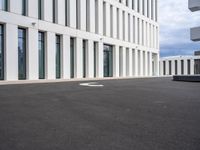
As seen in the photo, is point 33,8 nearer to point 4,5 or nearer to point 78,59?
point 4,5

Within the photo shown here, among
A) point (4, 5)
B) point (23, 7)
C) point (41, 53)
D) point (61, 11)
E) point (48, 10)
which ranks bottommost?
point (41, 53)

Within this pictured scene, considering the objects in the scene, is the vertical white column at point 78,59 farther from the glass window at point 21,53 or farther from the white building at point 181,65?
the white building at point 181,65

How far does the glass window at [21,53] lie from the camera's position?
25848 mm

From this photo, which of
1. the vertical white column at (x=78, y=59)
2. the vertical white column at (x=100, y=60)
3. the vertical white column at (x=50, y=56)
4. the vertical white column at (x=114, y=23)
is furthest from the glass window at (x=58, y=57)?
the vertical white column at (x=114, y=23)

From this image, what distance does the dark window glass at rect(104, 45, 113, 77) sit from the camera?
38.8 meters

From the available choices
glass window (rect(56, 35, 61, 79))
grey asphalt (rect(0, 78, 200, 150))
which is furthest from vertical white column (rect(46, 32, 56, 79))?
grey asphalt (rect(0, 78, 200, 150))

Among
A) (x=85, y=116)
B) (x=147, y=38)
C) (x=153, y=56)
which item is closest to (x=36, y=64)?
(x=85, y=116)

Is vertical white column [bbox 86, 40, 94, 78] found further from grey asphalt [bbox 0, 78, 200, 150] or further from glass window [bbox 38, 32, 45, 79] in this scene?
grey asphalt [bbox 0, 78, 200, 150]

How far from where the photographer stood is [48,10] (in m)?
28.5

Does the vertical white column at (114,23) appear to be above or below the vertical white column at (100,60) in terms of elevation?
above

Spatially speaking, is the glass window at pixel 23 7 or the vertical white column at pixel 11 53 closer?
the vertical white column at pixel 11 53

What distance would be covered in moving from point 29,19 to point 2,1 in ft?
9.81

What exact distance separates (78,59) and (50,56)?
4605 millimetres

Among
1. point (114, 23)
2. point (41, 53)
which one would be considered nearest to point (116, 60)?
point (114, 23)
